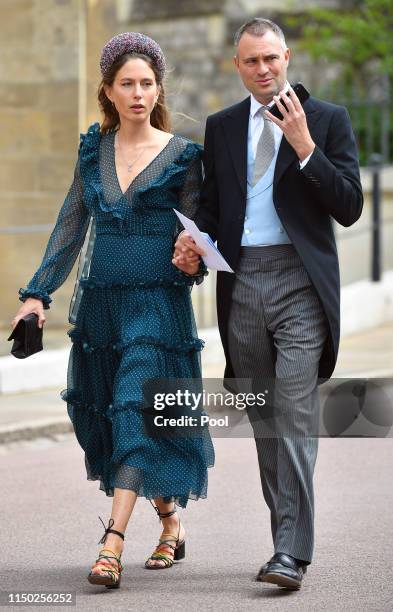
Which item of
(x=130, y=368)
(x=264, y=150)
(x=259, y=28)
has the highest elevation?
(x=259, y=28)

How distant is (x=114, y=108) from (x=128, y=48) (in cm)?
27

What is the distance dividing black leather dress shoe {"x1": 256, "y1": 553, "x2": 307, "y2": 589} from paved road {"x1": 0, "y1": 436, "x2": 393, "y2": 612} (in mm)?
55

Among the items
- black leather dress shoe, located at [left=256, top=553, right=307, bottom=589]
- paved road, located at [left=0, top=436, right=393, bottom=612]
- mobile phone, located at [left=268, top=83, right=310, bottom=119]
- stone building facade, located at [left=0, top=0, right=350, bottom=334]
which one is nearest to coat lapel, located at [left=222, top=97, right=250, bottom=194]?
mobile phone, located at [left=268, top=83, right=310, bottom=119]

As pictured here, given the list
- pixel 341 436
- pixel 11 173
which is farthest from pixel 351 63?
pixel 341 436

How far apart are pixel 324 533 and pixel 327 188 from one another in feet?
6.37

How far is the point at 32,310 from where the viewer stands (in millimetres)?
6426

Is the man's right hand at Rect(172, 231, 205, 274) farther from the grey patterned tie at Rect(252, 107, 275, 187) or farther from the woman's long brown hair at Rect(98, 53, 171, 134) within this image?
the woman's long brown hair at Rect(98, 53, 171, 134)

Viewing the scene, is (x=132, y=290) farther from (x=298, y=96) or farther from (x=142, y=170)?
(x=298, y=96)

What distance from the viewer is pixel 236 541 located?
7062mm

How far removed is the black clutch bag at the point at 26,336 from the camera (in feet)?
20.9

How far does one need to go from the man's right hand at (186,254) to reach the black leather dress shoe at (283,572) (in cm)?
110

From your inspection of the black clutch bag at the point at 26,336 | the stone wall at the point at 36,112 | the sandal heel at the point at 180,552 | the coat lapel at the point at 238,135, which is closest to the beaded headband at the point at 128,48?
the coat lapel at the point at 238,135

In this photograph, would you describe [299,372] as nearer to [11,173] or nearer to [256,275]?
[256,275]

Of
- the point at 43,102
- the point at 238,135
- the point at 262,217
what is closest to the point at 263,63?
the point at 238,135
